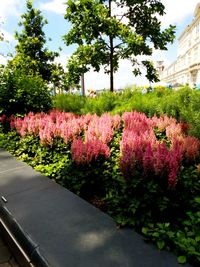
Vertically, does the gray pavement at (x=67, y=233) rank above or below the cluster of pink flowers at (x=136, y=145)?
below

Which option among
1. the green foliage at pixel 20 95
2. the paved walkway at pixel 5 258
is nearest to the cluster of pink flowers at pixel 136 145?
the paved walkway at pixel 5 258

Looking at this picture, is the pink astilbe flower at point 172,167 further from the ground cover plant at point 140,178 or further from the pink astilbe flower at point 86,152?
the pink astilbe flower at point 86,152

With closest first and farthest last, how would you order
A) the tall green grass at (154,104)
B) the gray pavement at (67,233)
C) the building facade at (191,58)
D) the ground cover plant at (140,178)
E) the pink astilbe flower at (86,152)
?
the gray pavement at (67,233), the ground cover plant at (140,178), the pink astilbe flower at (86,152), the tall green grass at (154,104), the building facade at (191,58)

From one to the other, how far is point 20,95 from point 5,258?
6693mm

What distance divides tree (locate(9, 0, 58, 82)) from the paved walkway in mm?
23808

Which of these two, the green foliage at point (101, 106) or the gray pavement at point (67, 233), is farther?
the green foliage at point (101, 106)

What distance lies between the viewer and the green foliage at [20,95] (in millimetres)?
9234

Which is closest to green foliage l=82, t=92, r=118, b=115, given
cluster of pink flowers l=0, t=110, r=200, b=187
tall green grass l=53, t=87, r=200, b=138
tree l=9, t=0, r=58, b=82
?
tall green grass l=53, t=87, r=200, b=138

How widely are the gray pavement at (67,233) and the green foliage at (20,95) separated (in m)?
5.61

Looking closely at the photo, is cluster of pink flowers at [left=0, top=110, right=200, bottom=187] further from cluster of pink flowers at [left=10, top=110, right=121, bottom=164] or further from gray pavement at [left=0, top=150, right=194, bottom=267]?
gray pavement at [left=0, top=150, right=194, bottom=267]

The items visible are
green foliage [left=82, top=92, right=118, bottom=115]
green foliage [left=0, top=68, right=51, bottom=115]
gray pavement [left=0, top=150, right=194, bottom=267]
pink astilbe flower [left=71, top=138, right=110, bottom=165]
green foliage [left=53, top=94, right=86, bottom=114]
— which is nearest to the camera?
gray pavement [left=0, top=150, right=194, bottom=267]

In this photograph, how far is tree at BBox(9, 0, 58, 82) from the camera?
2612 cm

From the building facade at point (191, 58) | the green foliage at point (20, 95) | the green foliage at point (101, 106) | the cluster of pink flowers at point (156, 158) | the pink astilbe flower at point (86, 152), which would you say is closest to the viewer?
the cluster of pink flowers at point (156, 158)

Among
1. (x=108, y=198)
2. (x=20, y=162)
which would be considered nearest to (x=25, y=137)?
(x=20, y=162)
